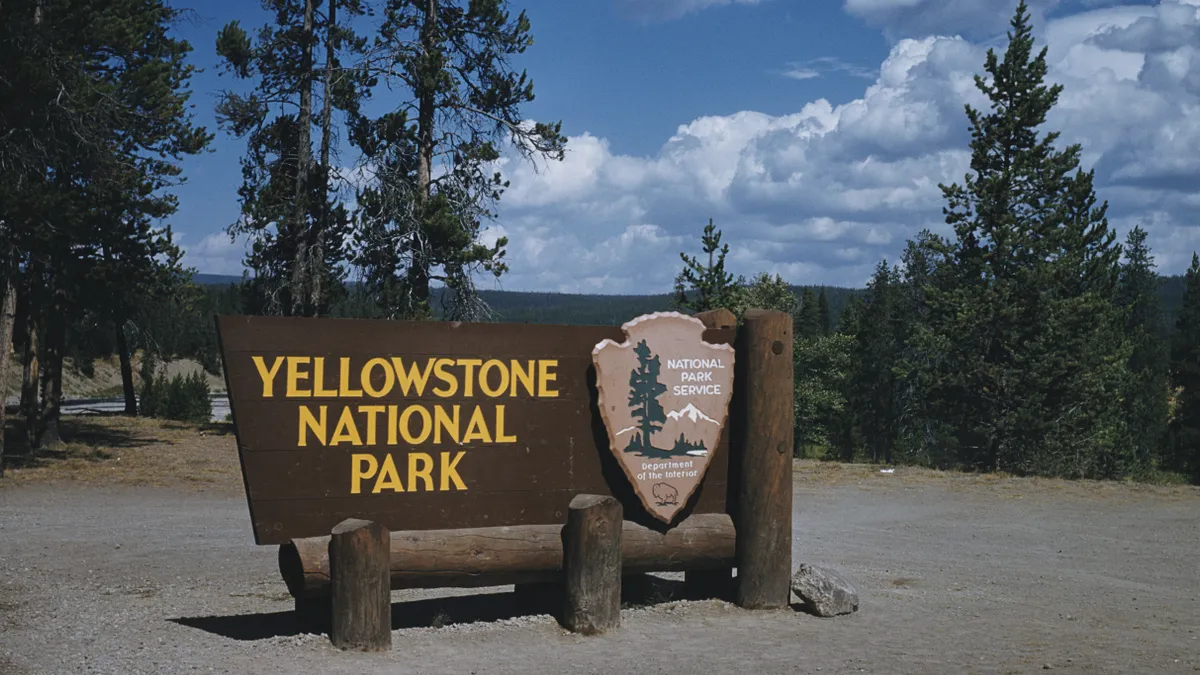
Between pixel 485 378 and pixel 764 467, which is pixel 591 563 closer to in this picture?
pixel 485 378

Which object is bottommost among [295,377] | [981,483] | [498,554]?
[981,483]

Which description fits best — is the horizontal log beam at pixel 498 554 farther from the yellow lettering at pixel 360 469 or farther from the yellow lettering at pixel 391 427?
the yellow lettering at pixel 391 427

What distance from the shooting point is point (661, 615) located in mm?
8539

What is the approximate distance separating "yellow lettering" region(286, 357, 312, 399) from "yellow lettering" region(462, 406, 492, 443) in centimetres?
121

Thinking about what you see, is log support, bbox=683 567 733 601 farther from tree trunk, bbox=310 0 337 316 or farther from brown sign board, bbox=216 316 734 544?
tree trunk, bbox=310 0 337 316

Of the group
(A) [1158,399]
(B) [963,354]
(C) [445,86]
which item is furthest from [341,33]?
(A) [1158,399]

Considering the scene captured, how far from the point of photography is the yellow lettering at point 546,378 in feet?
26.5

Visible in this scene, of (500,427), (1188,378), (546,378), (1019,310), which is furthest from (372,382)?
(1188,378)

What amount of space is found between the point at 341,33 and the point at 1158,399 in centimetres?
4920

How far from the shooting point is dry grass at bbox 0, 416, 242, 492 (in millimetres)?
19797

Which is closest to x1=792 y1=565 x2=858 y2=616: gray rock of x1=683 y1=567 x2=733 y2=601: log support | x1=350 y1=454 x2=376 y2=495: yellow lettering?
x1=683 y1=567 x2=733 y2=601: log support

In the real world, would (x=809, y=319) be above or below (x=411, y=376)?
above

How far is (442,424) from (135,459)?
17.1 metres

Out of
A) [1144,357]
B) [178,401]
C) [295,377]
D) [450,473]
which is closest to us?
[295,377]
